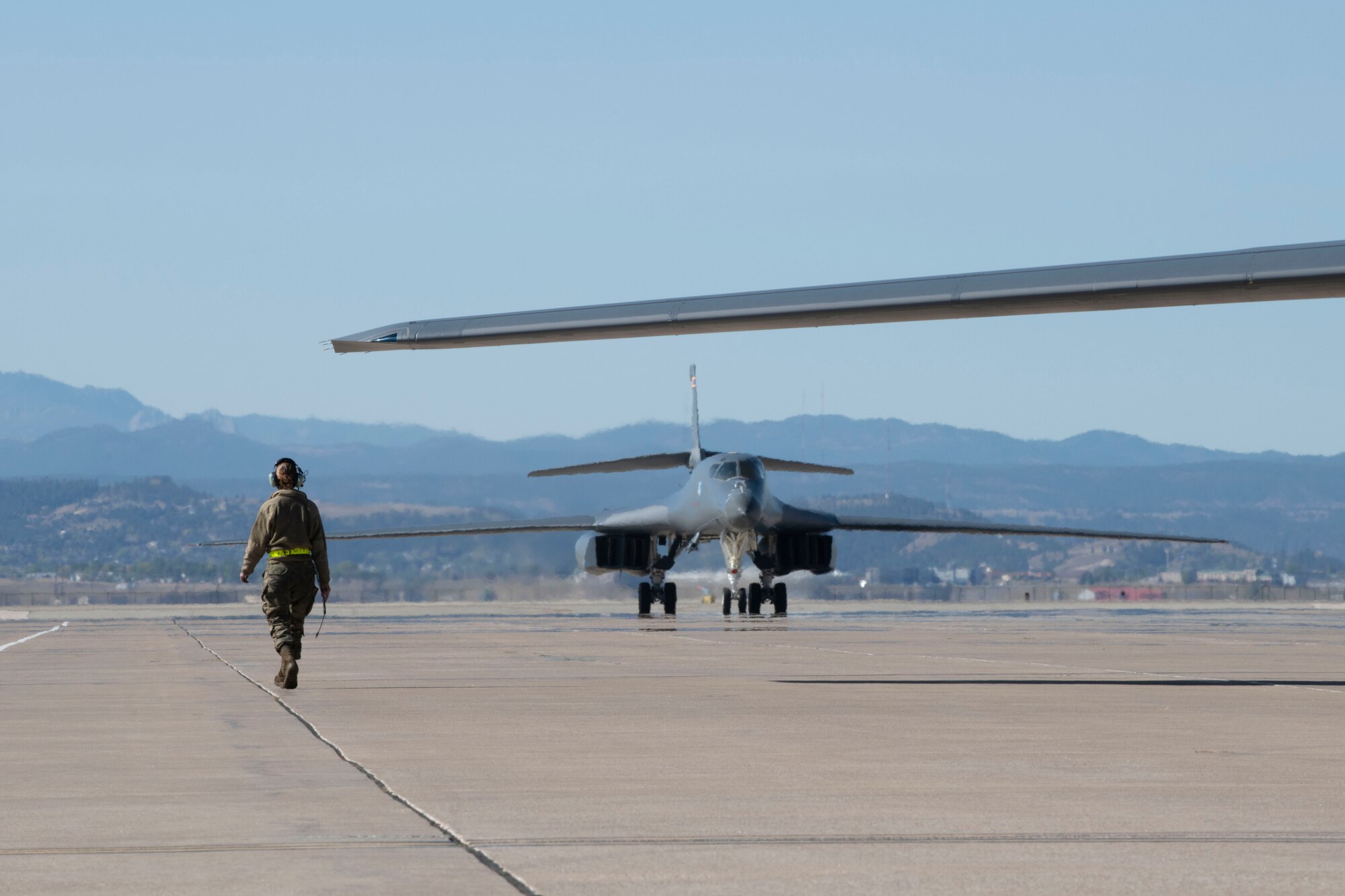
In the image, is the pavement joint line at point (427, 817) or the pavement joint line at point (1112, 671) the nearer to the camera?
the pavement joint line at point (427, 817)

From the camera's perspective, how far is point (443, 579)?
91.7 m

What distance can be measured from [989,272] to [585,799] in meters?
8.16

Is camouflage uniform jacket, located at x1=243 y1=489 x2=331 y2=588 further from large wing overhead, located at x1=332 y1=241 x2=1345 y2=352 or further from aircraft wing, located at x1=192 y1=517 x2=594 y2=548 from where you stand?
aircraft wing, located at x1=192 y1=517 x2=594 y2=548

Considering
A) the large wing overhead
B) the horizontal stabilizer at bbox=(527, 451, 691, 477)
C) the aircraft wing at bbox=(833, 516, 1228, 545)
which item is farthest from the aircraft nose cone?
the large wing overhead

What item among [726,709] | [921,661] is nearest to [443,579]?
[921,661]

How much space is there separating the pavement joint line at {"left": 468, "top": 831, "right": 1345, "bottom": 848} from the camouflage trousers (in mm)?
8304

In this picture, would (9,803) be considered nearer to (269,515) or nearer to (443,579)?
(269,515)

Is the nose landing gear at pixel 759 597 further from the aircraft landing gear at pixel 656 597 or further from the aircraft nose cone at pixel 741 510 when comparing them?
the aircraft nose cone at pixel 741 510

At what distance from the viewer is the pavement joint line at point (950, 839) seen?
20.7ft

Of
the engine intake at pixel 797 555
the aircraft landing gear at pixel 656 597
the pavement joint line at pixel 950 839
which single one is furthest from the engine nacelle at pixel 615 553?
the pavement joint line at pixel 950 839

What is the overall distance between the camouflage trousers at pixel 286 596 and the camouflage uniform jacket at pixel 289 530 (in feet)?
0.28

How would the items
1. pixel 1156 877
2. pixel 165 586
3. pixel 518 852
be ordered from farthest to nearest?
pixel 165 586, pixel 518 852, pixel 1156 877

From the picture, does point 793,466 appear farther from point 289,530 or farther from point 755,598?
point 289,530

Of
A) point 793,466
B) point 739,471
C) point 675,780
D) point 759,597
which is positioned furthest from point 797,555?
point 675,780
